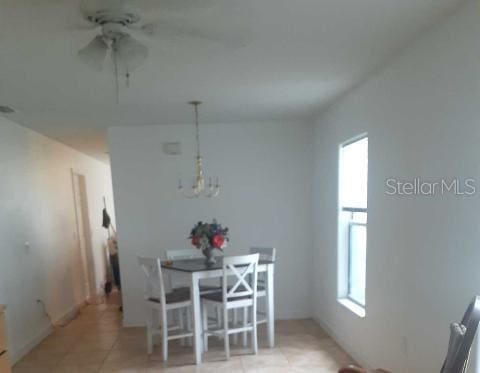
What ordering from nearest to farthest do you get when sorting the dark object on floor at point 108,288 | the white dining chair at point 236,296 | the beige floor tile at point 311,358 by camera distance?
the beige floor tile at point 311,358
the white dining chair at point 236,296
the dark object on floor at point 108,288

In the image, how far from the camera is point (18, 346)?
11.1 feet

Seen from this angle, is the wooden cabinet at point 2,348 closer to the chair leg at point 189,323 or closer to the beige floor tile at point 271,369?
the chair leg at point 189,323

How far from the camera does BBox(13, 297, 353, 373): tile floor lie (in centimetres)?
309

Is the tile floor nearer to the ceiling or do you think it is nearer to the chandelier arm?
the chandelier arm

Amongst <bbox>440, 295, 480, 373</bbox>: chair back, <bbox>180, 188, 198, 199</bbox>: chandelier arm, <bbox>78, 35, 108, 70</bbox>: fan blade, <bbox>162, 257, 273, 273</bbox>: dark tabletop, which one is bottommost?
<bbox>162, 257, 273, 273</bbox>: dark tabletop

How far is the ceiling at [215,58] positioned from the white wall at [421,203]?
196 millimetres

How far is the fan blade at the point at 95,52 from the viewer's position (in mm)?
1497

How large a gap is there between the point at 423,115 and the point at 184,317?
3068 millimetres

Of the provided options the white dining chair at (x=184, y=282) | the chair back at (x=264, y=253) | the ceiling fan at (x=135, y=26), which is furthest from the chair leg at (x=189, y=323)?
the ceiling fan at (x=135, y=26)

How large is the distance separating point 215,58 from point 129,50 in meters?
0.75

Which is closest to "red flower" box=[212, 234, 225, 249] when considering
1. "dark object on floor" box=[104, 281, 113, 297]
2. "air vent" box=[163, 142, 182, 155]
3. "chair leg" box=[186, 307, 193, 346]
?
"chair leg" box=[186, 307, 193, 346]

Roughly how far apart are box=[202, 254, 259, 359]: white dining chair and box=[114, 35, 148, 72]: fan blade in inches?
80.3

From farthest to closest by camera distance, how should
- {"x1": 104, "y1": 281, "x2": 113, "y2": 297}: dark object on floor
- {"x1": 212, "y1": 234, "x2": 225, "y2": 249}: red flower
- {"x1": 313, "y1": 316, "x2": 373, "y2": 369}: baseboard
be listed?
1. {"x1": 104, "y1": 281, "x2": 113, "y2": 297}: dark object on floor
2. {"x1": 212, "y1": 234, "x2": 225, "y2": 249}: red flower
3. {"x1": 313, "y1": 316, "x2": 373, "y2": 369}: baseboard

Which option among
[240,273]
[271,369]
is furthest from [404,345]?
[240,273]
